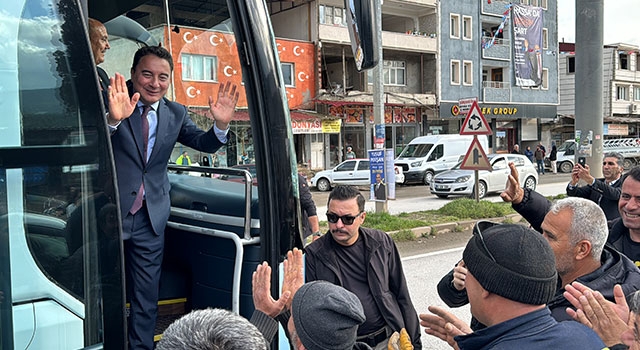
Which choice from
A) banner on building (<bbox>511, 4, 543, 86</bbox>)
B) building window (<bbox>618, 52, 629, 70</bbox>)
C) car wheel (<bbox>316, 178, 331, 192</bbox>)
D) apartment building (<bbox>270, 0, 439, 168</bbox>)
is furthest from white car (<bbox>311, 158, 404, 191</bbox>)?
building window (<bbox>618, 52, 629, 70</bbox>)

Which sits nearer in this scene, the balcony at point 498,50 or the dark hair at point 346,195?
the dark hair at point 346,195

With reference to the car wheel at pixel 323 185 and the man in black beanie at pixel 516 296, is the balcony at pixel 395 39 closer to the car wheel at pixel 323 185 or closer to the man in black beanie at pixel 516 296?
the car wheel at pixel 323 185

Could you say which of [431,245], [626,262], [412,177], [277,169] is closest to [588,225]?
[626,262]

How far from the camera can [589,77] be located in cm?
1019

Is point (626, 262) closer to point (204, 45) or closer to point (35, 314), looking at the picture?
point (204, 45)

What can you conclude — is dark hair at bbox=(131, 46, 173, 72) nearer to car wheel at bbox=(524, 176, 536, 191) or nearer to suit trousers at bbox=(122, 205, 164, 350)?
suit trousers at bbox=(122, 205, 164, 350)

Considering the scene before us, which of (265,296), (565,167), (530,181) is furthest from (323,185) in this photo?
(265,296)

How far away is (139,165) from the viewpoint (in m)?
2.71

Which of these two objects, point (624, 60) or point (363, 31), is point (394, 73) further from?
point (363, 31)

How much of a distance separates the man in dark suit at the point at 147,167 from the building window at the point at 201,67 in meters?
0.11

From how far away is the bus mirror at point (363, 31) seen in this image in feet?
8.44

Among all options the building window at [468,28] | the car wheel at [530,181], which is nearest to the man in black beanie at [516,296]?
the car wheel at [530,181]

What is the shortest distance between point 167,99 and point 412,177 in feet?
71.6

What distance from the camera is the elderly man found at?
8.60 ft
